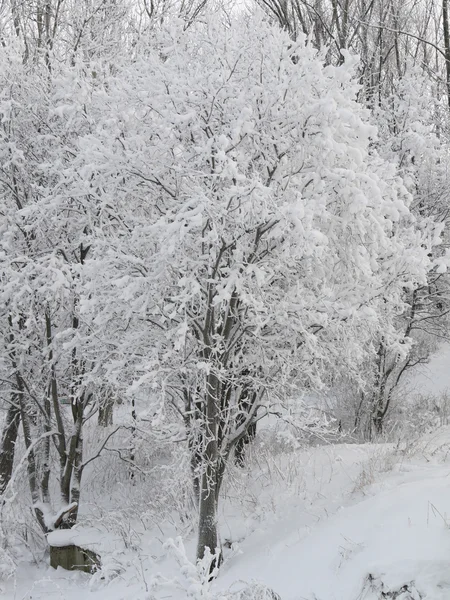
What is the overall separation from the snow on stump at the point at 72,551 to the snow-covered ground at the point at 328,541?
0.44 ft

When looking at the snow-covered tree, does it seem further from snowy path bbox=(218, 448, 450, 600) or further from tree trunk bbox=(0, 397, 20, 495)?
tree trunk bbox=(0, 397, 20, 495)

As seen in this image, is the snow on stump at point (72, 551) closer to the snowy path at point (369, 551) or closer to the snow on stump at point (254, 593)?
the snowy path at point (369, 551)

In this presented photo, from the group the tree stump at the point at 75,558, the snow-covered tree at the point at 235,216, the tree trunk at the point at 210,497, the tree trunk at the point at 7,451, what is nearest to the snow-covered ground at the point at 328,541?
the tree stump at the point at 75,558

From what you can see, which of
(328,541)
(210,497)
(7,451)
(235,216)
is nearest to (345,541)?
(328,541)

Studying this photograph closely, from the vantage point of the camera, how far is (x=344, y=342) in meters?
6.03

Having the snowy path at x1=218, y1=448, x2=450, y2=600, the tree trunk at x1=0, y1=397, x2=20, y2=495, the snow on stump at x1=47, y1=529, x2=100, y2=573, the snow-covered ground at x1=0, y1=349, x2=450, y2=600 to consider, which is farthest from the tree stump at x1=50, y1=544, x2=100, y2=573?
the tree trunk at x1=0, y1=397, x2=20, y2=495

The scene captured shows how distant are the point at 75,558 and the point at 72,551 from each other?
0.31 feet

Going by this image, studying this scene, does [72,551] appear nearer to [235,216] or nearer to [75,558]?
[75,558]

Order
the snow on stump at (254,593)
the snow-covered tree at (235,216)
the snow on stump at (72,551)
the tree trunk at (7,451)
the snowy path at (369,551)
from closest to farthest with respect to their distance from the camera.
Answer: the snowy path at (369,551)
the snow on stump at (254,593)
the snow-covered tree at (235,216)
the snow on stump at (72,551)
the tree trunk at (7,451)

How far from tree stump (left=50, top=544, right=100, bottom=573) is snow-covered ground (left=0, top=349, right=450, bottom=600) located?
114 mm

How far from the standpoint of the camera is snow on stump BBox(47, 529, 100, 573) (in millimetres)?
7547

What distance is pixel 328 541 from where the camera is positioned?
5.29 metres

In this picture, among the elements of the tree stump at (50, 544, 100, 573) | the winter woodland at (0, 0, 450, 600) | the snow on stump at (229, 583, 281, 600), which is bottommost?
the tree stump at (50, 544, 100, 573)

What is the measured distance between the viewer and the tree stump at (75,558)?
7551mm
